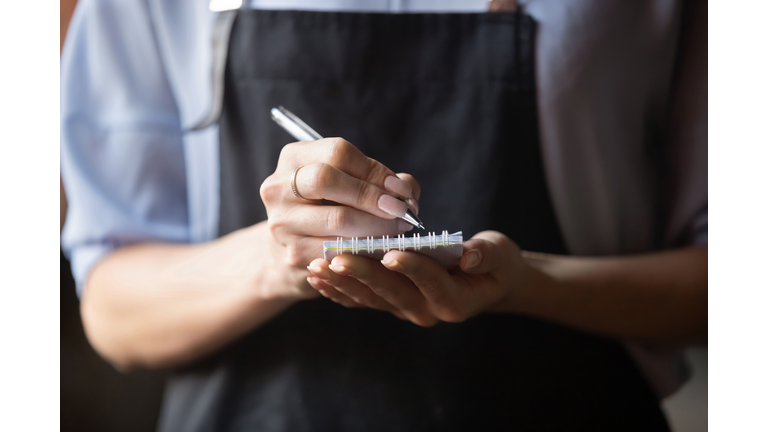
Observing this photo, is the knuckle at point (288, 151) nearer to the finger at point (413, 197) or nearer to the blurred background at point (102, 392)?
the finger at point (413, 197)

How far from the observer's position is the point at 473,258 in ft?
1.01

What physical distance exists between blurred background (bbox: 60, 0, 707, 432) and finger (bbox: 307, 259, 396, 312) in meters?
0.23

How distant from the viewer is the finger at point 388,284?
10.3 inches

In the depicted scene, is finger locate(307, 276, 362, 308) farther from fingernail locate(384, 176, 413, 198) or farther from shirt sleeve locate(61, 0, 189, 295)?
shirt sleeve locate(61, 0, 189, 295)

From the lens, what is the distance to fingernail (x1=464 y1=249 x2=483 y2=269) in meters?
0.30

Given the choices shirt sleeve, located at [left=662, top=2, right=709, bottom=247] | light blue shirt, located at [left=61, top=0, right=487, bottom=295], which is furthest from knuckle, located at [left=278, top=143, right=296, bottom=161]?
shirt sleeve, located at [left=662, top=2, right=709, bottom=247]

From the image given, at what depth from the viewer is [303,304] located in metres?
0.38

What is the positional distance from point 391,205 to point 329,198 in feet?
0.14

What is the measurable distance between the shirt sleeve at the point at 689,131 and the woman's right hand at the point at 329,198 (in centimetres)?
28

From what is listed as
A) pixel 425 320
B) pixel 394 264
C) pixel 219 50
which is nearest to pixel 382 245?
pixel 394 264
